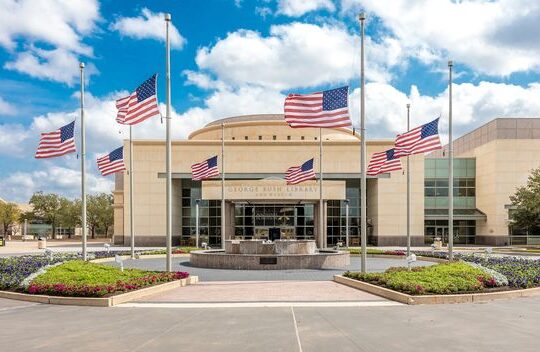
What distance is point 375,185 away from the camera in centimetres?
5616

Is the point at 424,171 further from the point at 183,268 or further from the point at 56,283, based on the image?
the point at 56,283

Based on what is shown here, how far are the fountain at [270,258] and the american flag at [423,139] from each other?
7089 millimetres

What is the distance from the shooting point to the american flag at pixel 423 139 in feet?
85.1

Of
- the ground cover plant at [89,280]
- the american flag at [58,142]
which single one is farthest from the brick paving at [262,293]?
the american flag at [58,142]

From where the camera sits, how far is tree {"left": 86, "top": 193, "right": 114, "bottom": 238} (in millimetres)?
96250

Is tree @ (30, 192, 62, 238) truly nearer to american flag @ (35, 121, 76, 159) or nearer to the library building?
the library building

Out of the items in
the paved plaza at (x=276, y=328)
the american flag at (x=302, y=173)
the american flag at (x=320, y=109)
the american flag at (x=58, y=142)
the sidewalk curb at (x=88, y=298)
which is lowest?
the sidewalk curb at (x=88, y=298)

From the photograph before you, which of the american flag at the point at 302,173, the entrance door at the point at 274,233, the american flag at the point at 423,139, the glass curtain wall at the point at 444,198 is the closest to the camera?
the american flag at the point at 423,139

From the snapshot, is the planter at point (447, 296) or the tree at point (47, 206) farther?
the tree at point (47, 206)

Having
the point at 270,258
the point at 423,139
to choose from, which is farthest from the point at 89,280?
the point at 423,139

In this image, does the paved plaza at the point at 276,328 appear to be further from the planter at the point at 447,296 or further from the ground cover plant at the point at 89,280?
the ground cover plant at the point at 89,280

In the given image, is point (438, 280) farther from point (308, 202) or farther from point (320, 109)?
point (308, 202)

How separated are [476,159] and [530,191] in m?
11.0

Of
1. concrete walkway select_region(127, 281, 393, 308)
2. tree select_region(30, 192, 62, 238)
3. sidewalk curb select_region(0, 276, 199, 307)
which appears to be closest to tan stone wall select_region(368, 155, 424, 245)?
concrete walkway select_region(127, 281, 393, 308)
